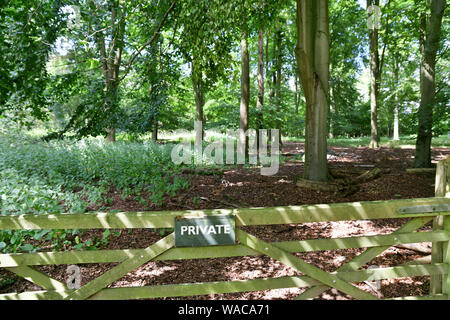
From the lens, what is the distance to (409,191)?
7.22 m

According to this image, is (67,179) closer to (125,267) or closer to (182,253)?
(125,267)

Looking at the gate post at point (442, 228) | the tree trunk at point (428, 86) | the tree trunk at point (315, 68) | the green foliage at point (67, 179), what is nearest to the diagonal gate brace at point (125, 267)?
the green foliage at point (67, 179)

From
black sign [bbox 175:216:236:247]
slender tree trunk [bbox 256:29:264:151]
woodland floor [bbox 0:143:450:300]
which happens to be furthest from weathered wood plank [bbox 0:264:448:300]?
slender tree trunk [bbox 256:29:264:151]

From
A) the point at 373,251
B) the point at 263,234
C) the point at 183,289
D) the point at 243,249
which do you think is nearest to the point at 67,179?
the point at 263,234

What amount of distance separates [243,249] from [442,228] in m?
2.06

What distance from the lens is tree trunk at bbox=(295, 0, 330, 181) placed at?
7090 mm

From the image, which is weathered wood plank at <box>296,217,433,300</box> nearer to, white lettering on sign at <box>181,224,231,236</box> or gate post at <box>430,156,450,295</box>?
gate post at <box>430,156,450,295</box>

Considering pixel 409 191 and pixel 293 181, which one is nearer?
pixel 409 191

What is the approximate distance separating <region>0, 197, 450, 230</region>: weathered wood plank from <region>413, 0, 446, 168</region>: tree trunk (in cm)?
781

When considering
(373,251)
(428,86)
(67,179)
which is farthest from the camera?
(428,86)

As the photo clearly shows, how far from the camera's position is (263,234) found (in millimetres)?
5312
